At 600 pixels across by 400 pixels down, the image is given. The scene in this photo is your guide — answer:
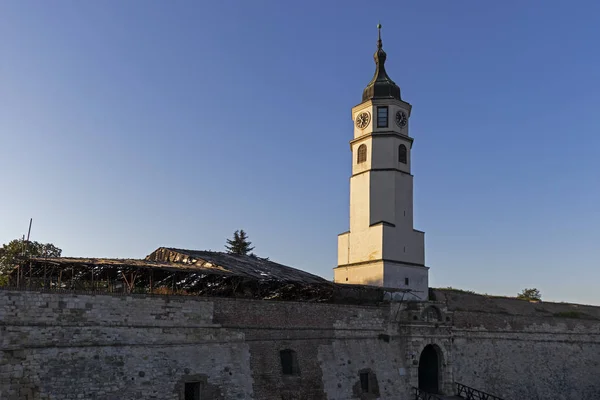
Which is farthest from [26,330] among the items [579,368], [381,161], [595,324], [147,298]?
[595,324]

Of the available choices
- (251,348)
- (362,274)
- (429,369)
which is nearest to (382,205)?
(362,274)

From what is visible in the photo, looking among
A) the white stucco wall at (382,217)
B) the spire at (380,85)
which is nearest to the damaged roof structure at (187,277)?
the white stucco wall at (382,217)

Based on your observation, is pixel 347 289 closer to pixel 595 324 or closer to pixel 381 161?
pixel 381 161

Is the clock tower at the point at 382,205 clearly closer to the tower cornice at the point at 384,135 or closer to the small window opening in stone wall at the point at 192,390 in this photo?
the tower cornice at the point at 384,135

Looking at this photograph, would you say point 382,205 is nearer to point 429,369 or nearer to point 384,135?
point 384,135

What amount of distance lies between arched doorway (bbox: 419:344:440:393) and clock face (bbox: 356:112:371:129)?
15.2 meters

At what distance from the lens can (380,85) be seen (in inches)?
1575

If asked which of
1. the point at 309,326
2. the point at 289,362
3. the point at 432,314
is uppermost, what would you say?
the point at 432,314

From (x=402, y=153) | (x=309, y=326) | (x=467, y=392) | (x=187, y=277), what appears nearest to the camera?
(x=187, y=277)

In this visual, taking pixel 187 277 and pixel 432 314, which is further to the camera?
pixel 432 314

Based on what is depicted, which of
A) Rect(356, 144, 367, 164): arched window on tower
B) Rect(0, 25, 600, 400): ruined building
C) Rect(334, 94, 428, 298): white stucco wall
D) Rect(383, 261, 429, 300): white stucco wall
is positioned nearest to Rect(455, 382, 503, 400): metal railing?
Rect(0, 25, 600, 400): ruined building

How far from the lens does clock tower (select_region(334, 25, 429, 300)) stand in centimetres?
3691

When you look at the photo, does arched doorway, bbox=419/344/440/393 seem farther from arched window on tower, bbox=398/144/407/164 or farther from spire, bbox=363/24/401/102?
spire, bbox=363/24/401/102

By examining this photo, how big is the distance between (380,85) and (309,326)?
19700mm
